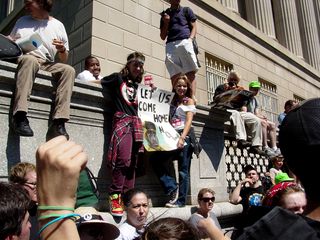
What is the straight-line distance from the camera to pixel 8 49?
4355mm

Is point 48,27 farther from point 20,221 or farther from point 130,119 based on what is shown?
point 20,221

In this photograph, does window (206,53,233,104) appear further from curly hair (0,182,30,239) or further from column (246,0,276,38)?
curly hair (0,182,30,239)

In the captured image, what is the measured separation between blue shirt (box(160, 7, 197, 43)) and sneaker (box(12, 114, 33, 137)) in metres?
3.86

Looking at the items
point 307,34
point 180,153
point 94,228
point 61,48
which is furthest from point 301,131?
point 307,34

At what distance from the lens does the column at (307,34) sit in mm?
22859

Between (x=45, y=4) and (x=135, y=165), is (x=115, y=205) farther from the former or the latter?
(x=45, y=4)

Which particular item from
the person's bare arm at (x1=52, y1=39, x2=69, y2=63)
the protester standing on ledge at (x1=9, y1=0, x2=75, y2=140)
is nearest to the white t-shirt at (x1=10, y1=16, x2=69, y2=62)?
the protester standing on ledge at (x1=9, y1=0, x2=75, y2=140)

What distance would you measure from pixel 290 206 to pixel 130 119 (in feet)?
8.49

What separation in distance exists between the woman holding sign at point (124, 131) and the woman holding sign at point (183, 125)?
0.88 metres

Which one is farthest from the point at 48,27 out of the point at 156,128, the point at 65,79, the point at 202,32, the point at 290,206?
the point at 202,32

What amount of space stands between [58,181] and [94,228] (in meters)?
2.10

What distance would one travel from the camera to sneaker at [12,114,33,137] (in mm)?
4117

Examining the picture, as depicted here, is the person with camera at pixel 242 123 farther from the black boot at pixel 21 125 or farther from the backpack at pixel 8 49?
the black boot at pixel 21 125

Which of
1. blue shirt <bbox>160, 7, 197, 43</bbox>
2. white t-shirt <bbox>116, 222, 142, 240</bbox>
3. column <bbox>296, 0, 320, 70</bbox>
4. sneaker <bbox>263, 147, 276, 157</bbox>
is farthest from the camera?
column <bbox>296, 0, 320, 70</bbox>
